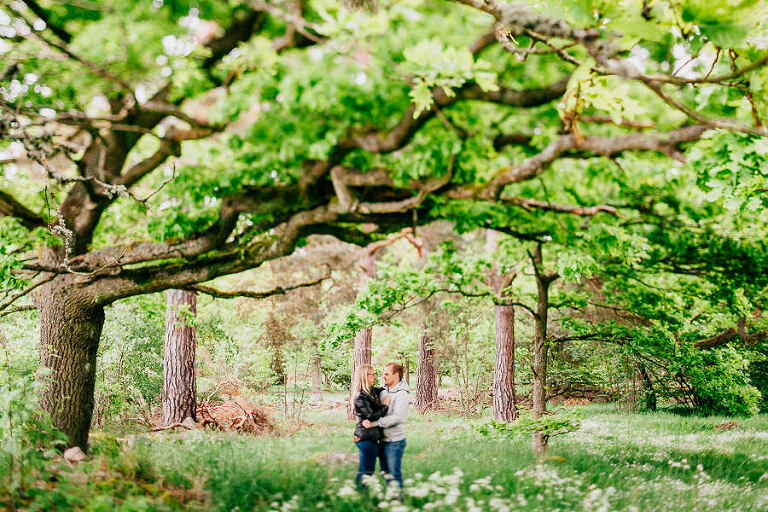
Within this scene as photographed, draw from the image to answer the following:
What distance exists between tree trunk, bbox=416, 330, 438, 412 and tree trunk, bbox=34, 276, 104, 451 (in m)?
13.9

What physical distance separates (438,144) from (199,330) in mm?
11435

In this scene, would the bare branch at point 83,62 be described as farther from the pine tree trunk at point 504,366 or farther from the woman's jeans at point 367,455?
the pine tree trunk at point 504,366

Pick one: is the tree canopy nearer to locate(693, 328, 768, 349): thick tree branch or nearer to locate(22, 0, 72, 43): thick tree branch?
locate(22, 0, 72, 43): thick tree branch

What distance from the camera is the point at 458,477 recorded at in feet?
17.4

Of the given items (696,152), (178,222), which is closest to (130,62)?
(178,222)

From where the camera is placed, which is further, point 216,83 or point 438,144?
point 216,83

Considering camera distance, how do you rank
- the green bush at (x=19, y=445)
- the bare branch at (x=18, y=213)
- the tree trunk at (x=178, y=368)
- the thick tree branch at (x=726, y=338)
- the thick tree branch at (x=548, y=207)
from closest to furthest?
the green bush at (x=19, y=445)
the thick tree branch at (x=548, y=207)
the bare branch at (x=18, y=213)
the thick tree branch at (x=726, y=338)
the tree trunk at (x=178, y=368)

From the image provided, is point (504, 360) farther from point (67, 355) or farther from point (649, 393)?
point (67, 355)

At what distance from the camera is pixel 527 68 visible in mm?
5527

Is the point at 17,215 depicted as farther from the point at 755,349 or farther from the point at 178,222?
the point at 755,349

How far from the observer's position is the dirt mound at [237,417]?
38.0 ft

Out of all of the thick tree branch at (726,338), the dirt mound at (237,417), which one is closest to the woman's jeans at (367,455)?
the dirt mound at (237,417)

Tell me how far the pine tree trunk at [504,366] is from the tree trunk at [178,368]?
8237mm

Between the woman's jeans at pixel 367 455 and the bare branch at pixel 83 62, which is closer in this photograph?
the bare branch at pixel 83 62
